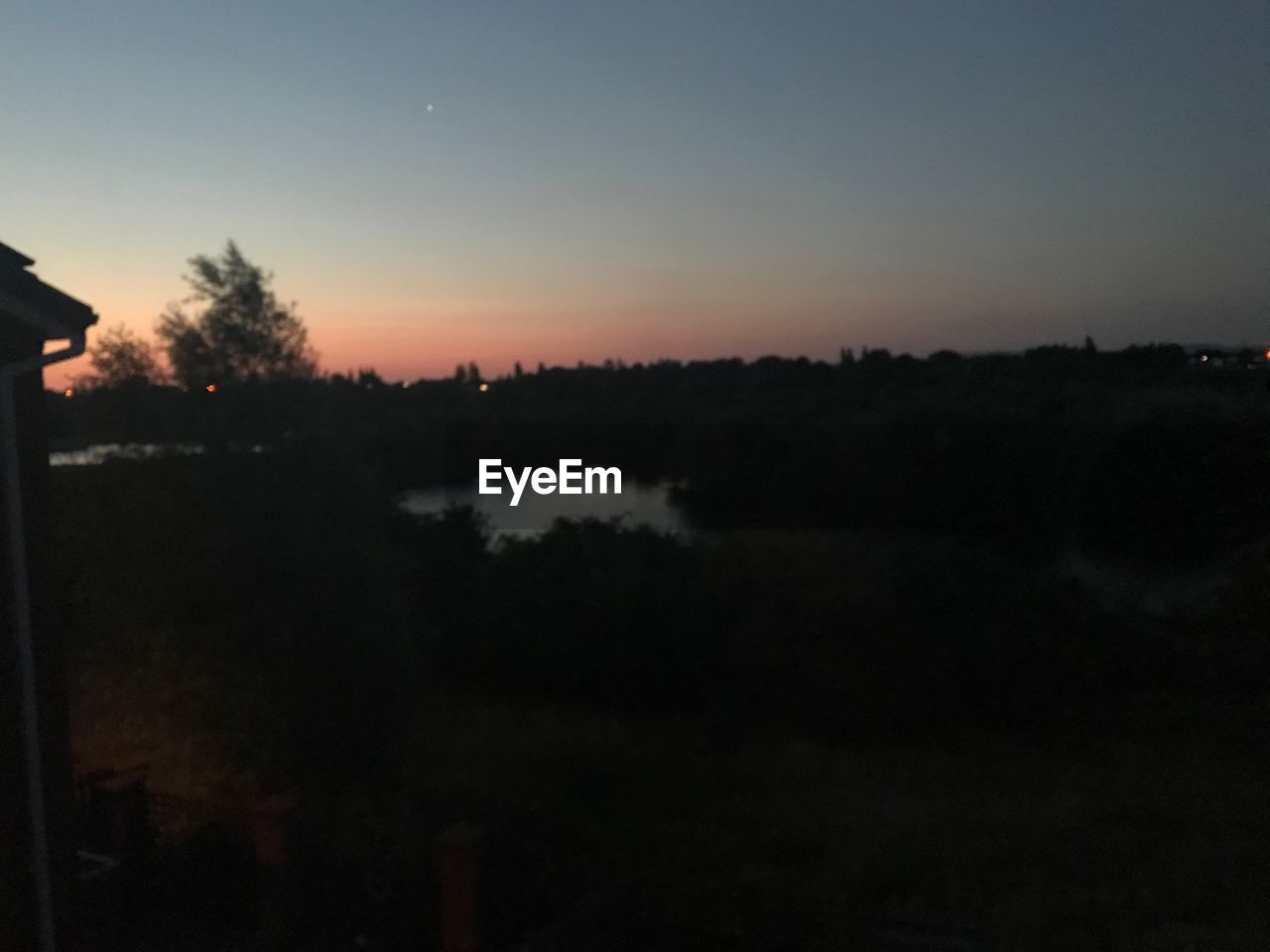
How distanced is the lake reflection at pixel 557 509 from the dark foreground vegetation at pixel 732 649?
293 mm

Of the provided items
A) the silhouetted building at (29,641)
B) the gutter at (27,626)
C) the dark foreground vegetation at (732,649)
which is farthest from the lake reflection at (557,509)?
the gutter at (27,626)

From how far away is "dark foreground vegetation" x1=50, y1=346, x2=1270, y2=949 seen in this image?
5039 millimetres

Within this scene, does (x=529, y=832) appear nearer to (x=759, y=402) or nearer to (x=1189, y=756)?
(x=1189, y=756)

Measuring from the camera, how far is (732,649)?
11.9m

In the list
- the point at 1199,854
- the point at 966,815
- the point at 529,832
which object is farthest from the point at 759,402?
the point at 529,832

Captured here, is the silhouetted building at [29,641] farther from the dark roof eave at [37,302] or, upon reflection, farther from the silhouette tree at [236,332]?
the silhouette tree at [236,332]

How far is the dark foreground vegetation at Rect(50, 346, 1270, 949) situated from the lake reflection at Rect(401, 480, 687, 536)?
29 cm

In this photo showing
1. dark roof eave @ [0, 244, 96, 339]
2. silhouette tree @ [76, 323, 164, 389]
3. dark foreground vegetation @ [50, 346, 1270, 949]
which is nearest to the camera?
dark roof eave @ [0, 244, 96, 339]

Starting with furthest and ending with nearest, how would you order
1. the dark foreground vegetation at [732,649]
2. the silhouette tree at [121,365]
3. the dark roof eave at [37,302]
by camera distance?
the silhouette tree at [121,365], the dark foreground vegetation at [732,649], the dark roof eave at [37,302]

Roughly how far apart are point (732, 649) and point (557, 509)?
3642mm

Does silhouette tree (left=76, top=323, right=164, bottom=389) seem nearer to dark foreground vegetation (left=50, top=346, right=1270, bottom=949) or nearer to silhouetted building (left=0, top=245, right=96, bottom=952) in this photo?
dark foreground vegetation (left=50, top=346, right=1270, bottom=949)

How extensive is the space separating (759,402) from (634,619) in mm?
6418

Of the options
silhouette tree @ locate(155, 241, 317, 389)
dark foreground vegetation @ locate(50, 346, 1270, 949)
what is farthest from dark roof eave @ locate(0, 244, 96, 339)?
silhouette tree @ locate(155, 241, 317, 389)

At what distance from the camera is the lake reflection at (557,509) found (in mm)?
13773
